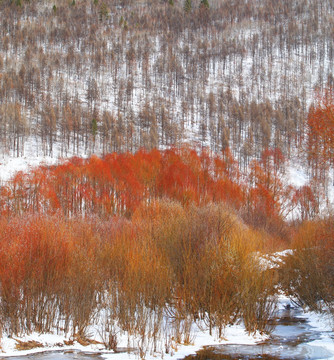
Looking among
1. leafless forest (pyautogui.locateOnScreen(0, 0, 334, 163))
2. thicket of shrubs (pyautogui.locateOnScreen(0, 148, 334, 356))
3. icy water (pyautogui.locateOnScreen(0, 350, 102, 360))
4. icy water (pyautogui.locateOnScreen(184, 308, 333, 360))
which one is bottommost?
icy water (pyautogui.locateOnScreen(184, 308, 333, 360))

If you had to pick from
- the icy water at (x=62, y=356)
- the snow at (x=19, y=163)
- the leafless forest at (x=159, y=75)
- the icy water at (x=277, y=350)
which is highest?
the leafless forest at (x=159, y=75)

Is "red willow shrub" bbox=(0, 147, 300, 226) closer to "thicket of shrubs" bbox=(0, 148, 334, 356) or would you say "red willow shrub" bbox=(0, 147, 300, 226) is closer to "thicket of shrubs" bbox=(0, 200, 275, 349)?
"thicket of shrubs" bbox=(0, 148, 334, 356)

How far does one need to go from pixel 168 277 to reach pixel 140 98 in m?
99.3

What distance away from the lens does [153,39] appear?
475ft

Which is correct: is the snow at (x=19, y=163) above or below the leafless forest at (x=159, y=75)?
below

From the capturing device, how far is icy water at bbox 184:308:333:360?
11.3m

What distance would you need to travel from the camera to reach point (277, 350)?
11898 millimetres

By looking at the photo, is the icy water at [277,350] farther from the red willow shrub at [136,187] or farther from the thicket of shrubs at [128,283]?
the red willow shrub at [136,187]

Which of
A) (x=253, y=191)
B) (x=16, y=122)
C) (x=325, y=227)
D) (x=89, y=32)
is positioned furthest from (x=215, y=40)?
(x=325, y=227)

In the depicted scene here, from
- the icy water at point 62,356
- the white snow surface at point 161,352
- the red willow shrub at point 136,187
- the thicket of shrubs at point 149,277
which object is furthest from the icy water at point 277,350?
the red willow shrub at point 136,187

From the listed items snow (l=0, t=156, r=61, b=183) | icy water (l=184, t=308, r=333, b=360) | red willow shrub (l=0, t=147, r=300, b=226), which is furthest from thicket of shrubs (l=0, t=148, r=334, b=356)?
snow (l=0, t=156, r=61, b=183)

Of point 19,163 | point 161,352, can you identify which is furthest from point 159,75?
point 161,352

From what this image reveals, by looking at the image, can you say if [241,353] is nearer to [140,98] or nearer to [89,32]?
[140,98]

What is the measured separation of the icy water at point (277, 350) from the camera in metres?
11.3
